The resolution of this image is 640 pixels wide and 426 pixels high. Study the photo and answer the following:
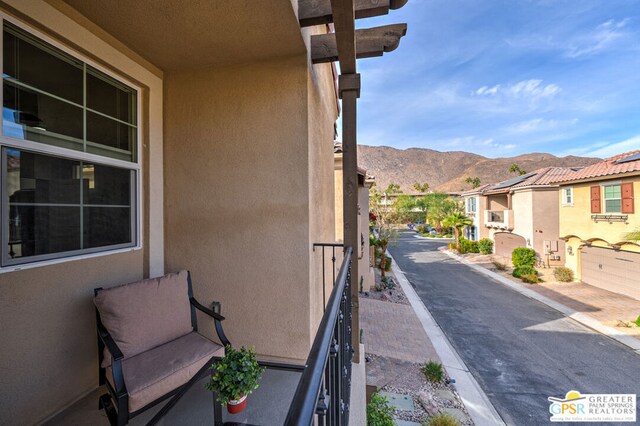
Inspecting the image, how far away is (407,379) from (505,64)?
112ft

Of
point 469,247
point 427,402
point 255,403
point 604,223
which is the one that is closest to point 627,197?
point 604,223

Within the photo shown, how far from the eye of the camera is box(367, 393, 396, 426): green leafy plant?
128 inches

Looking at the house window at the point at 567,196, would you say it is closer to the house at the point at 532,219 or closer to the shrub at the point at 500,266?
the house at the point at 532,219

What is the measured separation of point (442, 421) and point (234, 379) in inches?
142

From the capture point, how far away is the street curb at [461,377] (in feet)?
13.3

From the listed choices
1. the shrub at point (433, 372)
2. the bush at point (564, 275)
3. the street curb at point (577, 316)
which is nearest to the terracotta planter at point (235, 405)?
the shrub at point (433, 372)

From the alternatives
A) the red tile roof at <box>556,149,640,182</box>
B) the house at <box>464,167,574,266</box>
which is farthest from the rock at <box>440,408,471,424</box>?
the house at <box>464,167,574,266</box>

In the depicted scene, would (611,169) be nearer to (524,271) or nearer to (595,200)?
(595,200)

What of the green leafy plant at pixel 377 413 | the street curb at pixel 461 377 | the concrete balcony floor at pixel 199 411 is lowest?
the street curb at pixel 461 377

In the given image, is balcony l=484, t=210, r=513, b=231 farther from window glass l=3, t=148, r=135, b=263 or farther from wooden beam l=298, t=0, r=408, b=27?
window glass l=3, t=148, r=135, b=263

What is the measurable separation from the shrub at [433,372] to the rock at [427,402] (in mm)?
426

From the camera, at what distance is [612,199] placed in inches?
380

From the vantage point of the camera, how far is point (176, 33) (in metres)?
2.01

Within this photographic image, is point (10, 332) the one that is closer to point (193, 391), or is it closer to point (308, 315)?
point (193, 391)
